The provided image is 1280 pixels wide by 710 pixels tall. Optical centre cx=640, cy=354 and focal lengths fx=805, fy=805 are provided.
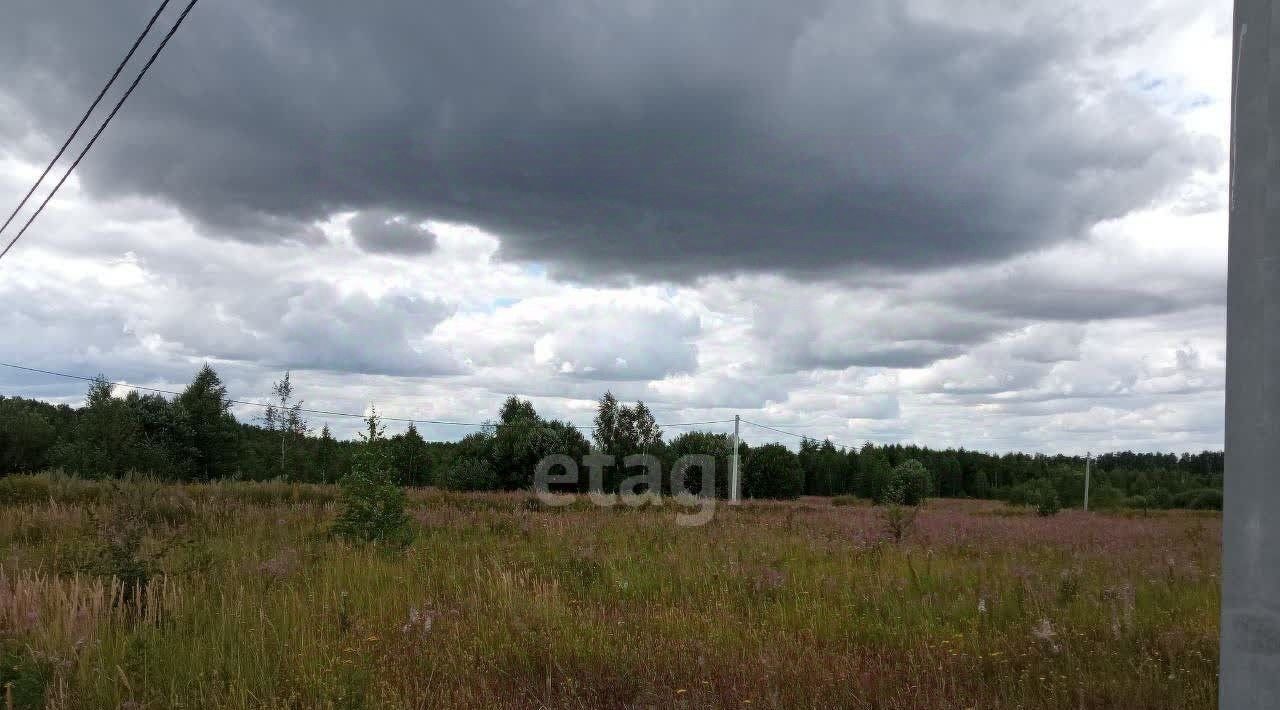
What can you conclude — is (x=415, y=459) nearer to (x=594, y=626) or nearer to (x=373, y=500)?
(x=373, y=500)

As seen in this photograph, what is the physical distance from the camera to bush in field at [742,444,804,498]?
66875 millimetres

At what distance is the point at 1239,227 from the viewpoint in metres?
2.38

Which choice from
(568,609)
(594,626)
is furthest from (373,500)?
(594,626)

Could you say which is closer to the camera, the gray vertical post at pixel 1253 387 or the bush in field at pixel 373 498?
the gray vertical post at pixel 1253 387

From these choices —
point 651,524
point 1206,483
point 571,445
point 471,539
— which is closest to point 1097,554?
point 651,524

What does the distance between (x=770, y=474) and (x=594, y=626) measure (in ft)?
210

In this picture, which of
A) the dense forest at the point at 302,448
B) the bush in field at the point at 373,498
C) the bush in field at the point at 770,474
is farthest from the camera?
the bush in field at the point at 770,474

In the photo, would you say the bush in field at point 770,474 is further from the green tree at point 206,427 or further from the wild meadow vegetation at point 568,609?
the wild meadow vegetation at point 568,609

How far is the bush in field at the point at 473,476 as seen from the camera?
157 feet

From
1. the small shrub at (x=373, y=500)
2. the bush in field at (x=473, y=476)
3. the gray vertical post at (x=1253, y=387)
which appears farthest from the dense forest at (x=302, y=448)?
the gray vertical post at (x=1253, y=387)

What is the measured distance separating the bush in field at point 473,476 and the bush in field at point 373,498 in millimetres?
36382

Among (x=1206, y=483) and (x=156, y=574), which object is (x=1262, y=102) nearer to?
(x=156, y=574)

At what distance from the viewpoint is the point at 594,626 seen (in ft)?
22.3

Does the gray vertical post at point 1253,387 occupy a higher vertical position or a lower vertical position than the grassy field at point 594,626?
higher
